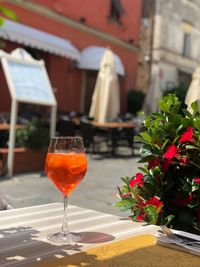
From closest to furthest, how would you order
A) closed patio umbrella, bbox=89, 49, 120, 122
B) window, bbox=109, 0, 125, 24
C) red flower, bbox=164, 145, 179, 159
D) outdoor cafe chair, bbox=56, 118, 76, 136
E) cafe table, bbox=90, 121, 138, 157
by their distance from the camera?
red flower, bbox=164, 145, 179, 159, outdoor cafe chair, bbox=56, 118, 76, 136, cafe table, bbox=90, 121, 138, 157, closed patio umbrella, bbox=89, 49, 120, 122, window, bbox=109, 0, 125, 24

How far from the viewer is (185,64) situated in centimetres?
2352

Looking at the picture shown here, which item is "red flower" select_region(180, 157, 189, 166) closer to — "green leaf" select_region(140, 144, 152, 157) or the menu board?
"green leaf" select_region(140, 144, 152, 157)

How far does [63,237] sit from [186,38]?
2309 centimetres

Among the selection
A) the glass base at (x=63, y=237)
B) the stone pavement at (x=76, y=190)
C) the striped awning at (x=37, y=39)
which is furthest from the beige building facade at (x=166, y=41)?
the glass base at (x=63, y=237)

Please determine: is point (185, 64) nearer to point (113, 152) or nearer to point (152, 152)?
point (113, 152)

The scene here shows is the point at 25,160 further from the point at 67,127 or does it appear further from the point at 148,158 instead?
the point at 148,158

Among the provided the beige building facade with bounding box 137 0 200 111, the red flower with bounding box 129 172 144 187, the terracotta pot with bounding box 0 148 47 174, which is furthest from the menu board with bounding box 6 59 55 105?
the beige building facade with bounding box 137 0 200 111

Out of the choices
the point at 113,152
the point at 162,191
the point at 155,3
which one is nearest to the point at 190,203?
the point at 162,191

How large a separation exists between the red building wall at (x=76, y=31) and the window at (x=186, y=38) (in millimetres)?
5606

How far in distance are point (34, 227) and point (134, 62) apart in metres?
17.3

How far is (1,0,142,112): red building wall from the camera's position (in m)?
13.8

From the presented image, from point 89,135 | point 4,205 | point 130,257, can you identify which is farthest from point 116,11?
point 130,257

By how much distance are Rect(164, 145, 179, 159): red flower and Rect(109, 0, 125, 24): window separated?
15.5m

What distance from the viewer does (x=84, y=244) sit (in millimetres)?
1449
